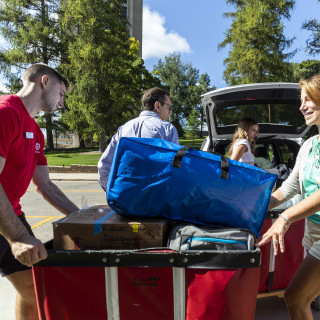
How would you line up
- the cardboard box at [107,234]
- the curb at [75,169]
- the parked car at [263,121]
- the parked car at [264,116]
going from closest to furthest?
1. the cardboard box at [107,234]
2. the parked car at [264,116]
3. the parked car at [263,121]
4. the curb at [75,169]

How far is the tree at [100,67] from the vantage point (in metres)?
20.6

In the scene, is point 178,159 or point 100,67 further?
point 100,67

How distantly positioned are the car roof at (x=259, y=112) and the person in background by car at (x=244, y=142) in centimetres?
61

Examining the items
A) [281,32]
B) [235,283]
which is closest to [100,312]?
[235,283]

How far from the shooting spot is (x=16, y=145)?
180cm

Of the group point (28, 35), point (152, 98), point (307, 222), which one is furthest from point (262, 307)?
point (28, 35)

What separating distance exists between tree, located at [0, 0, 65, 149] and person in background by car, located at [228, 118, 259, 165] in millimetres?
25152

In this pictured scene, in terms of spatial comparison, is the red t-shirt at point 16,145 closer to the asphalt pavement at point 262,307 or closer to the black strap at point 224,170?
the black strap at point 224,170

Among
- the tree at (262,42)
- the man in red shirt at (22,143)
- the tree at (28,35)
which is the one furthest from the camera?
the tree at (28,35)

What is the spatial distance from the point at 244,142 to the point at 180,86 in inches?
2125

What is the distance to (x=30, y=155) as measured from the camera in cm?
196

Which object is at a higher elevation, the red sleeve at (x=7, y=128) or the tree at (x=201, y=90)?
the tree at (x=201, y=90)

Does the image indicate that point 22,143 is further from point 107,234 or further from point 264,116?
point 264,116

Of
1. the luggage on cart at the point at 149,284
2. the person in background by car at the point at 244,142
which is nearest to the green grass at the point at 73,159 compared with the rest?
the person in background by car at the point at 244,142
